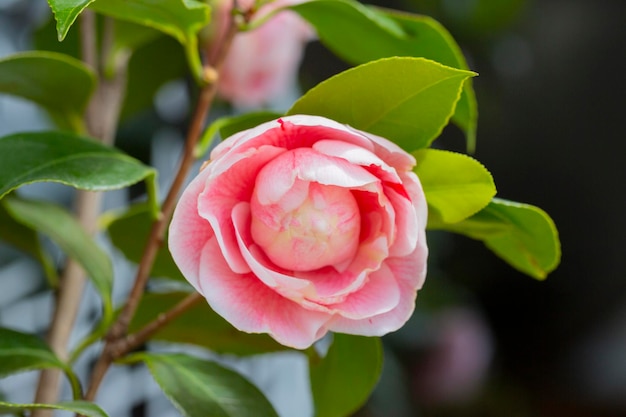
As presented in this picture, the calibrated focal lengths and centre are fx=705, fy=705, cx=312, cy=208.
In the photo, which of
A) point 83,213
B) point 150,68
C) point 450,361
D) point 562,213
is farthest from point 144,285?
point 562,213

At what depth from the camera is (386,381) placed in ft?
3.93

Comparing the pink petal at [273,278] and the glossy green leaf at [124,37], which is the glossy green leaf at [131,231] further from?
the pink petal at [273,278]

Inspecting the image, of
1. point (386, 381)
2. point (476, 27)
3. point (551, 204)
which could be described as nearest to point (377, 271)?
point (386, 381)

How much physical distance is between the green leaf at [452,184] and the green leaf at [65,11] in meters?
0.18

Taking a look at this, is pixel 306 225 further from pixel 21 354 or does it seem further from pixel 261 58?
pixel 261 58

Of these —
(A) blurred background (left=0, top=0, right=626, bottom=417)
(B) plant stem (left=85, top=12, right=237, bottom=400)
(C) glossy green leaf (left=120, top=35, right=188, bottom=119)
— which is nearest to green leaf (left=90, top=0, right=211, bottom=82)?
(B) plant stem (left=85, top=12, right=237, bottom=400)

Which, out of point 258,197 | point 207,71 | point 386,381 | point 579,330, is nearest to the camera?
point 258,197

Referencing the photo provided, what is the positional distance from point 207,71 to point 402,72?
175mm

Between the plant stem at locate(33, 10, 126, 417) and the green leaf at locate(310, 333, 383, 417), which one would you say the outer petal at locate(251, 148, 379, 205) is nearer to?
the green leaf at locate(310, 333, 383, 417)

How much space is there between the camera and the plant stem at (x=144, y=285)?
44 centimetres

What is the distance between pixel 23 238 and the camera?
59cm

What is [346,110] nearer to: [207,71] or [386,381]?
[207,71]

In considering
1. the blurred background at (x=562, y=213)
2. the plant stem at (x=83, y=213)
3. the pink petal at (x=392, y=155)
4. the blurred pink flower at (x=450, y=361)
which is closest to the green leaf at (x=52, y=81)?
the plant stem at (x=83, y=213)

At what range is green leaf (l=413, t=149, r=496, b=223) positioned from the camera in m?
0.36
